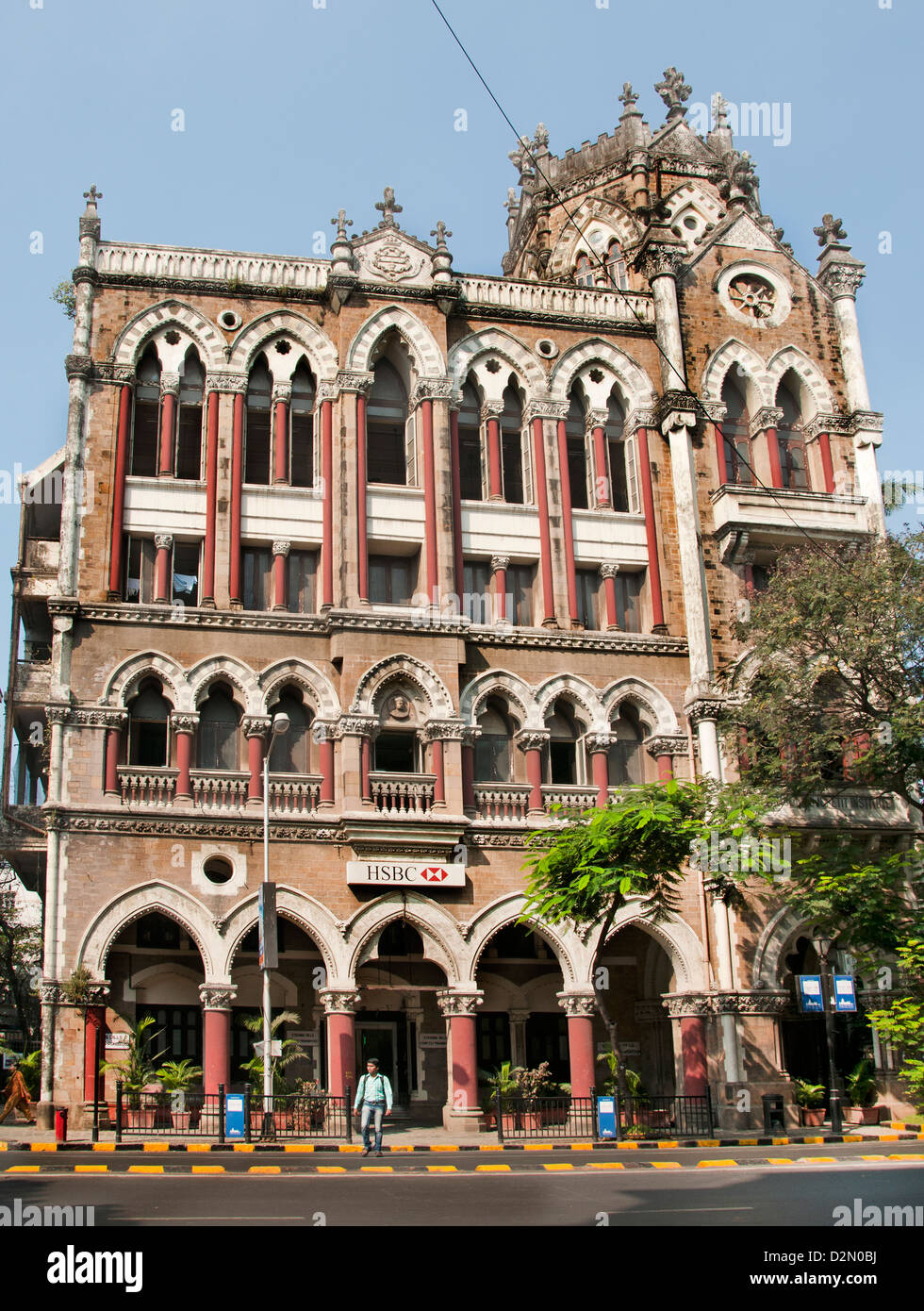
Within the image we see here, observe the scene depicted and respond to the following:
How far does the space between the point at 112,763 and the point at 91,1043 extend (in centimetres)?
638

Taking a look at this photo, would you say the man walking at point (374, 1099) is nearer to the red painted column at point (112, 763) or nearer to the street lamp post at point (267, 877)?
the street lamp post at point (267, 877)

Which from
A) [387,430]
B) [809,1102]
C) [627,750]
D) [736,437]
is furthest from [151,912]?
[736,437]

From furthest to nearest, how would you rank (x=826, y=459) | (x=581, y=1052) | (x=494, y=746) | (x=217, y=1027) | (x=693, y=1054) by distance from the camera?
(x=826, y=459)
(x=494, y=746)
(x=693, y=1054)
(x=581, y=1052)
(x=217, y=1027)

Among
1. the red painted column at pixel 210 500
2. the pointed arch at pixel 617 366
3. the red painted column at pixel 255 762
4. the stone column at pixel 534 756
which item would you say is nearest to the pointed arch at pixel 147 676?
the red painted column at pixel 255 762

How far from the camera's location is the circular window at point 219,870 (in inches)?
1266

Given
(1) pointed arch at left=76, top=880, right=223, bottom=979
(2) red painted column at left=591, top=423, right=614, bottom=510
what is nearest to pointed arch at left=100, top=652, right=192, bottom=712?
(1) pointed arch at left=76, top=880, right=223, bottom=979

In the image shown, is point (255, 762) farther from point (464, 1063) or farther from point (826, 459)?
point (826, 459)

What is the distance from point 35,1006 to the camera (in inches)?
2336

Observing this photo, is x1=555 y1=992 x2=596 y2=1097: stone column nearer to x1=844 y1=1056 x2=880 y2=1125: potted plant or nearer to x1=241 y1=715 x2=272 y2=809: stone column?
x1=844 y1=1056 x2=880 y2=1125: potted plant

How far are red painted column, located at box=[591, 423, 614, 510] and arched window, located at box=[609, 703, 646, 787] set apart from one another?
580 cm

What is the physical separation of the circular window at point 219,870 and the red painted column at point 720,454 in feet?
55.8

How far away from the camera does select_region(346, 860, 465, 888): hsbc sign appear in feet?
106

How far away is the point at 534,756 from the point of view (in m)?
34.9

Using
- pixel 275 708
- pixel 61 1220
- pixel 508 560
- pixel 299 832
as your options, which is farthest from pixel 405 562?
pixel 61 1220
